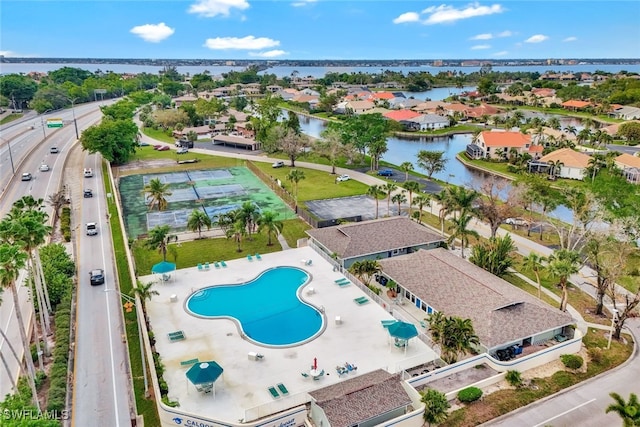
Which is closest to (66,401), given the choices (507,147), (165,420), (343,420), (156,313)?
(165,420)

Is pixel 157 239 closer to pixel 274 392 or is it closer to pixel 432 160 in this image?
pixel 274 392

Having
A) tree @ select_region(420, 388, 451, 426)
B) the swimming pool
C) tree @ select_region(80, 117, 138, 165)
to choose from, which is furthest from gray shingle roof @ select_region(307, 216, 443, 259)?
tree @ select_region(80, 117, 138, 165)

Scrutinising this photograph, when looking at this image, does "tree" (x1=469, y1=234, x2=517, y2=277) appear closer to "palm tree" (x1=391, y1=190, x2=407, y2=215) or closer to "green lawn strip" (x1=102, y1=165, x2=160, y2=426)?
"palm tree" (x1=391, y1=190, x2=407, y2=215)

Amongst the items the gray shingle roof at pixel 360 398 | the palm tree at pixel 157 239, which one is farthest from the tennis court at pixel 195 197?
the gray shingle roof at pixel 360 398

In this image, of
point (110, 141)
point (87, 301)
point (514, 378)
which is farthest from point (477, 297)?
point (110, 141)

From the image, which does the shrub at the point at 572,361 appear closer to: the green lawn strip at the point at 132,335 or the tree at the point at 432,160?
the green lawn strip at the point at 132,335

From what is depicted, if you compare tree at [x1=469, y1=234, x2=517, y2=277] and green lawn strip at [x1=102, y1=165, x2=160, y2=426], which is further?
tree at [x1=469, y1=234, x2=517, y2=277]

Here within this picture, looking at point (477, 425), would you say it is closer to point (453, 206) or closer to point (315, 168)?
point (453, 206)
